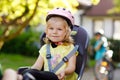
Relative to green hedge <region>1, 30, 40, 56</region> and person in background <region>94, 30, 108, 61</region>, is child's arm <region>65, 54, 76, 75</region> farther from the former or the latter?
green hedge <region>1, 30, 40, 56</region>

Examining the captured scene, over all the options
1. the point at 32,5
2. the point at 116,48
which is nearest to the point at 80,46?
the point at 32,5

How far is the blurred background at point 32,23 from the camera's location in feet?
42.9

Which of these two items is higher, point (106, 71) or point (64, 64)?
point (64, 64)

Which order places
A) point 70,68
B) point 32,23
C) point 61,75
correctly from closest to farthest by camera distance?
1. point 61,75
2. point 70,68
3. point 32,23

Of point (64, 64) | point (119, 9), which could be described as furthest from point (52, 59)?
point (119, 9)

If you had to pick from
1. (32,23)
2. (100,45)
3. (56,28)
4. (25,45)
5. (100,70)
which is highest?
(56,28)

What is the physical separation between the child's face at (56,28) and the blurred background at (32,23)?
16.6 ft

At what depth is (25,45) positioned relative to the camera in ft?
108

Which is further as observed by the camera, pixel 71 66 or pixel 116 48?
pixel 116 48

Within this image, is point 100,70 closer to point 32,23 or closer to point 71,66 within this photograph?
point 32,23

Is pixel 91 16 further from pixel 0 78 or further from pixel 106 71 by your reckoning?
pixel 0 78

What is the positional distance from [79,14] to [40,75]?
1384 inches

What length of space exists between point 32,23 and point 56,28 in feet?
39.9

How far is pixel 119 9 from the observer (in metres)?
30.4
